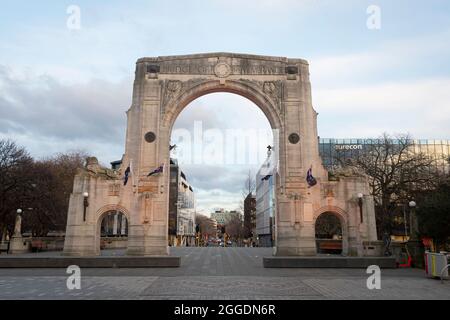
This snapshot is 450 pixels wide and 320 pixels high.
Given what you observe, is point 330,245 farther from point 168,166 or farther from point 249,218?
point 249,218

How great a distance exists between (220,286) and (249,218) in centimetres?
9462

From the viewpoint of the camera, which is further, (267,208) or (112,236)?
(267,208)

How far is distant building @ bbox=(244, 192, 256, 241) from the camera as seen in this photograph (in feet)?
326

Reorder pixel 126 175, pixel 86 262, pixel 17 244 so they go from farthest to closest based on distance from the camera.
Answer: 1. pixel 17 244
2. pixel 126 175
3. pixel 86 262

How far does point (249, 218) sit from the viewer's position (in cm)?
10769

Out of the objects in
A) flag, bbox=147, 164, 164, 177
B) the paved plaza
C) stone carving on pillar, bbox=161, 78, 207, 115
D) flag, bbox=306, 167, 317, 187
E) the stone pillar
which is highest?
stone carving on pillar, bbox=161, 78, 207, 115

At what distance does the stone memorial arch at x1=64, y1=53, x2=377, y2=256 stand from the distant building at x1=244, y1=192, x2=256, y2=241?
69.0 m

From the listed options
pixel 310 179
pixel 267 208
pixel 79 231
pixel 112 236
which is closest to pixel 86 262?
pixel 79 231

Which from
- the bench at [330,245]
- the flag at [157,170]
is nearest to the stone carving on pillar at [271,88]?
the flag at [157,170]

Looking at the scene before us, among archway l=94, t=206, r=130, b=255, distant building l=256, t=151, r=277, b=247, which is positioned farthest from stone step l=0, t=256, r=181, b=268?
distant building l=256, t=151, r=277, b=247

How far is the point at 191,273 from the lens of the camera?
725 inches

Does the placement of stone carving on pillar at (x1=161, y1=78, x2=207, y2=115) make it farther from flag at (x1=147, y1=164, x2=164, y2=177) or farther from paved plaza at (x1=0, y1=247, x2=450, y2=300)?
paved plaza at (x1=0, y1=247, x2=450, y2=300)
